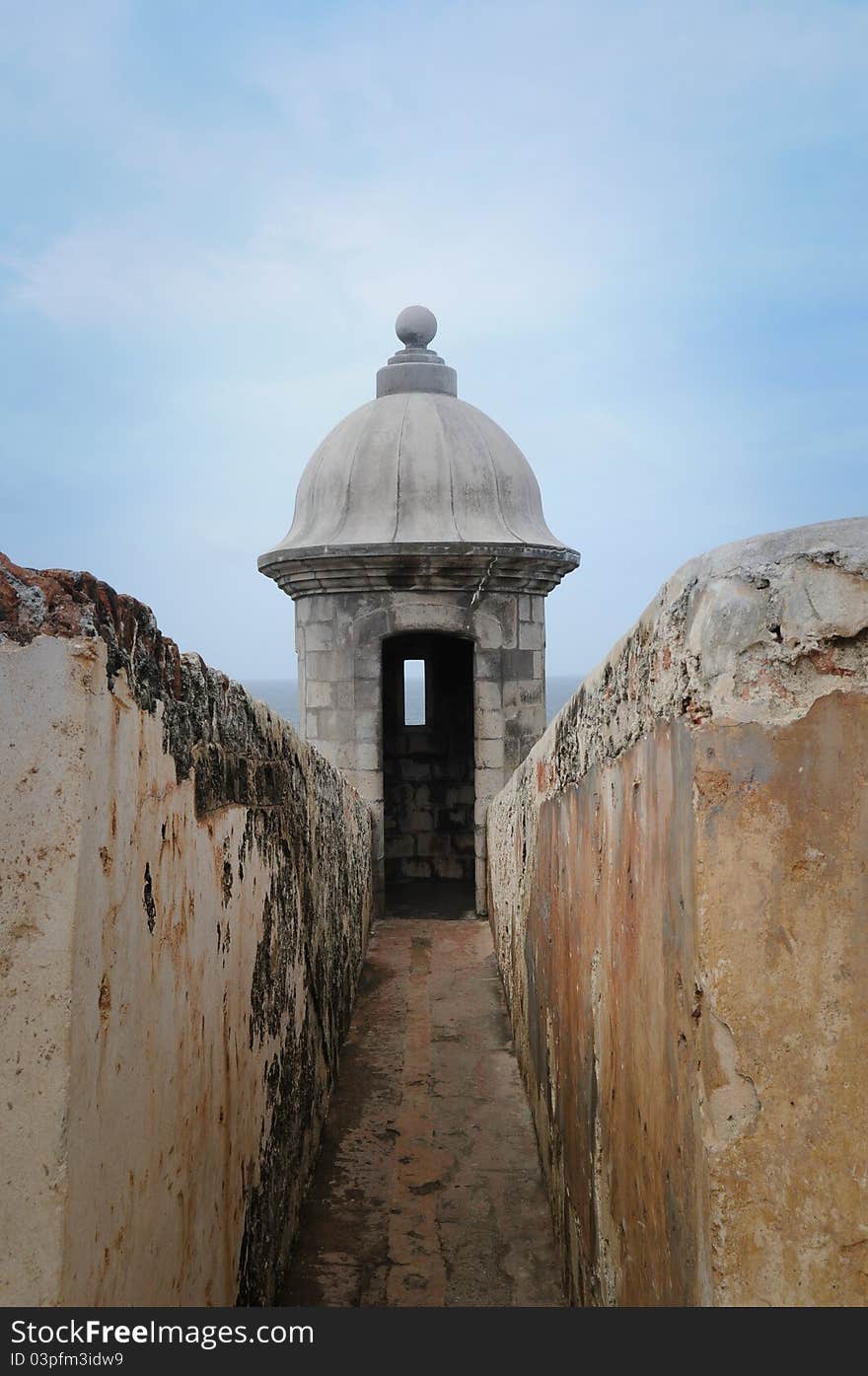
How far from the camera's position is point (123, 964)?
1626mm

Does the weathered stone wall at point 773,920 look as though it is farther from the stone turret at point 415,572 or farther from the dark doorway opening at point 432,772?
the dark doorway opening at point 432,772

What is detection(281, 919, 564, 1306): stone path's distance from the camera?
3.17 meters

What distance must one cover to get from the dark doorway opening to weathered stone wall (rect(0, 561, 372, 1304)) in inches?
337

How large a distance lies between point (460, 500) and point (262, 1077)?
687cm

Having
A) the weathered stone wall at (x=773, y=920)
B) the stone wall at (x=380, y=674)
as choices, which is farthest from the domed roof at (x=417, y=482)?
the weathered stone wall at (x=773, y=920)

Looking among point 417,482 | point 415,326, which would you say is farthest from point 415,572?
point 415,326

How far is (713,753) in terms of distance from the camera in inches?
58.4

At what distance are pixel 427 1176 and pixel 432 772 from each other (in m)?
7.64

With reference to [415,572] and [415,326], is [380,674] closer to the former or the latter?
[415,572]

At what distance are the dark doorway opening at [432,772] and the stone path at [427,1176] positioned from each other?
16.5 feet

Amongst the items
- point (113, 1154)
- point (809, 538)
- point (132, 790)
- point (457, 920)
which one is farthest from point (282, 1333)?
point (457, 920)

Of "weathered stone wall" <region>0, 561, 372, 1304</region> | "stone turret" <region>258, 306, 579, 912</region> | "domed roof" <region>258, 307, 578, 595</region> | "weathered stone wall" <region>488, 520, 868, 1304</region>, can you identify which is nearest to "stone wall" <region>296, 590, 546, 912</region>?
"stone turret" <region>258, 306, 579, 912</region>

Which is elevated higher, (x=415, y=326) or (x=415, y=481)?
(x=415, y=326)

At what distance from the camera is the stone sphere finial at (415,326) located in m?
10.0
